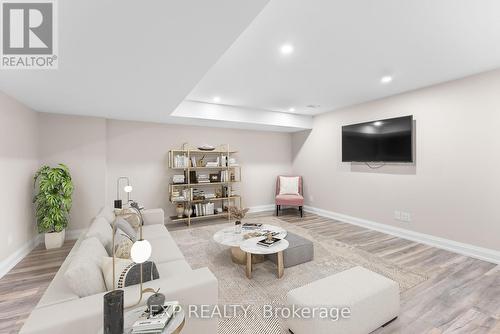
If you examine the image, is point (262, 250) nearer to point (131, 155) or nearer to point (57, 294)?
point (57, 294)

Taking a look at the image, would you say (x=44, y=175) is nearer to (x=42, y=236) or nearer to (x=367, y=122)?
(x=42, y=236)

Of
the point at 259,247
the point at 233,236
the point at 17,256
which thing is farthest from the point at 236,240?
the point at 17,256

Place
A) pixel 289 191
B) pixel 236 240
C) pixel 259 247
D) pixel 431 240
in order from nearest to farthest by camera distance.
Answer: pixel 259 247 → pixel 236 240 → pixel 431 240 → pixel 289 191

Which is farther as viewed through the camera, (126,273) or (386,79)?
(386,79)

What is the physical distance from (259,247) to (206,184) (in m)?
2.79

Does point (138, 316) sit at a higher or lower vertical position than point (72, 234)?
higher

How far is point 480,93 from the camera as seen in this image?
2982mm

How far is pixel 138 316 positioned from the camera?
116 centimetres

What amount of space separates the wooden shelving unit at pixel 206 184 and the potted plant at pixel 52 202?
1.73 metres

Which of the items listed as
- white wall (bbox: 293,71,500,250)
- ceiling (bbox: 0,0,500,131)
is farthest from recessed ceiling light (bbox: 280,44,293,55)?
white wall (bbox: 293,71,500,250)

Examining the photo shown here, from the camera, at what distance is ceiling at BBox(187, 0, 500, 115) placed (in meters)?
1.75

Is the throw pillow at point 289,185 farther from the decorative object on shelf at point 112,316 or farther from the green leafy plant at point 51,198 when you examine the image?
the decorative object on shelf at point 112,316

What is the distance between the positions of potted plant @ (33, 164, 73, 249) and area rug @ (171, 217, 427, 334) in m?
1.77

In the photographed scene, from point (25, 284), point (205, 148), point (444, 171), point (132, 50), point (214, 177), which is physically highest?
point (132, 50)
